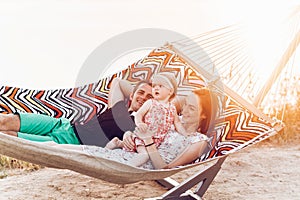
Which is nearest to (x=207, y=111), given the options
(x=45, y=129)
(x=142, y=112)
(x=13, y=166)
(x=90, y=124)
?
(x=142, y=112)

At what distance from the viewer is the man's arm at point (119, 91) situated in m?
2.03

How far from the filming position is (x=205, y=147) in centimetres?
170

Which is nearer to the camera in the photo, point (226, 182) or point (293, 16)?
point (293, 16)

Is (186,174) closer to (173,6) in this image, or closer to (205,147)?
(205,147)

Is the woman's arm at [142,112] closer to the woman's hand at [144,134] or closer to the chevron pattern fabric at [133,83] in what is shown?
the woman's hand at [144,134]

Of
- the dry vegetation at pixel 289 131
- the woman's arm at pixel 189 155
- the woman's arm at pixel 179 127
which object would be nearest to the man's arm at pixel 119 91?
the woman's arm at pixel 179 127

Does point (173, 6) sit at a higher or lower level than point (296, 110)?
higher

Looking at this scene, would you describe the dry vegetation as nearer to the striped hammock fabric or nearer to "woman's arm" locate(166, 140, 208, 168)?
the striped hammock fabric

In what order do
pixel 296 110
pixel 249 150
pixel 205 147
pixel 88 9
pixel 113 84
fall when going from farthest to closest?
pixel 88 9, pixel 296 110, pixel 249 150, pixel 113 84, pixel 205 147

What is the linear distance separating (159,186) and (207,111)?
0.59 meters

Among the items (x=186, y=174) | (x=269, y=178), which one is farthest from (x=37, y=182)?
(x=269, y=178)

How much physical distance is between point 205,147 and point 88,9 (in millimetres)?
2670

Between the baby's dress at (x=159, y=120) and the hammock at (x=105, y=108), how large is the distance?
17 centimetres

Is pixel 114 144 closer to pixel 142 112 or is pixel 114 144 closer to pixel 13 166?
pixel 142 112
